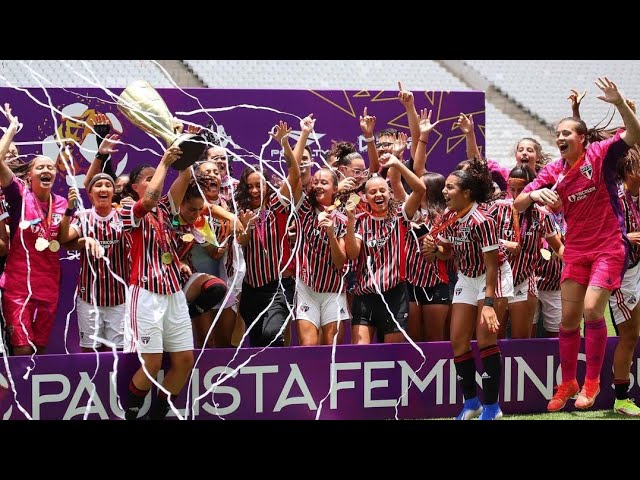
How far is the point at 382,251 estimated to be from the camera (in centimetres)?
626

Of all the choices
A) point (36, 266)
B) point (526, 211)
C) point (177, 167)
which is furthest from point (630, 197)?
point (36, 266)

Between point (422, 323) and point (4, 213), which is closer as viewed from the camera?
point (4, 213)

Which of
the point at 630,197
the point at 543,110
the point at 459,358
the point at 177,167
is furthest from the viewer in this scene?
the point at 543,110

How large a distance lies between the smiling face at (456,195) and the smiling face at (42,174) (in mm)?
2444

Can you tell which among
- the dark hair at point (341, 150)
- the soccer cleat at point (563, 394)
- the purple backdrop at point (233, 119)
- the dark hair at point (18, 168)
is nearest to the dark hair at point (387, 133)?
the dark hair at point (341, 150)

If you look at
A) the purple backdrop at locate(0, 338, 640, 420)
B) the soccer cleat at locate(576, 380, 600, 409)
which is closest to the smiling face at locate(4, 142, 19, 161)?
the purple backdrop at locate(0, 338, 640, 420)

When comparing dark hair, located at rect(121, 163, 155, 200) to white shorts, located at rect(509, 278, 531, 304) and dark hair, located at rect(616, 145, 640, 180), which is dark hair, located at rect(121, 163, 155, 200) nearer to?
white shorts, located at rect(509, 278, 531, 304)

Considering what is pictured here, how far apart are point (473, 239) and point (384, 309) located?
0.74 metres

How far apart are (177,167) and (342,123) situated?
2.58m

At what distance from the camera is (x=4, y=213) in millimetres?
5973

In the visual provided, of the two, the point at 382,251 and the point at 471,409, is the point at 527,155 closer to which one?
the point at 382,251

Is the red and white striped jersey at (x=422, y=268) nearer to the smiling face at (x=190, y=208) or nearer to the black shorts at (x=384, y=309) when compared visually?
the black shorts at (x=384, y=309)

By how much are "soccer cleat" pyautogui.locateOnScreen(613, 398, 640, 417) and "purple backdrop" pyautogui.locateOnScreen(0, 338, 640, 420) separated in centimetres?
23

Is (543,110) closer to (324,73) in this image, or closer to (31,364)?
(324,73)
